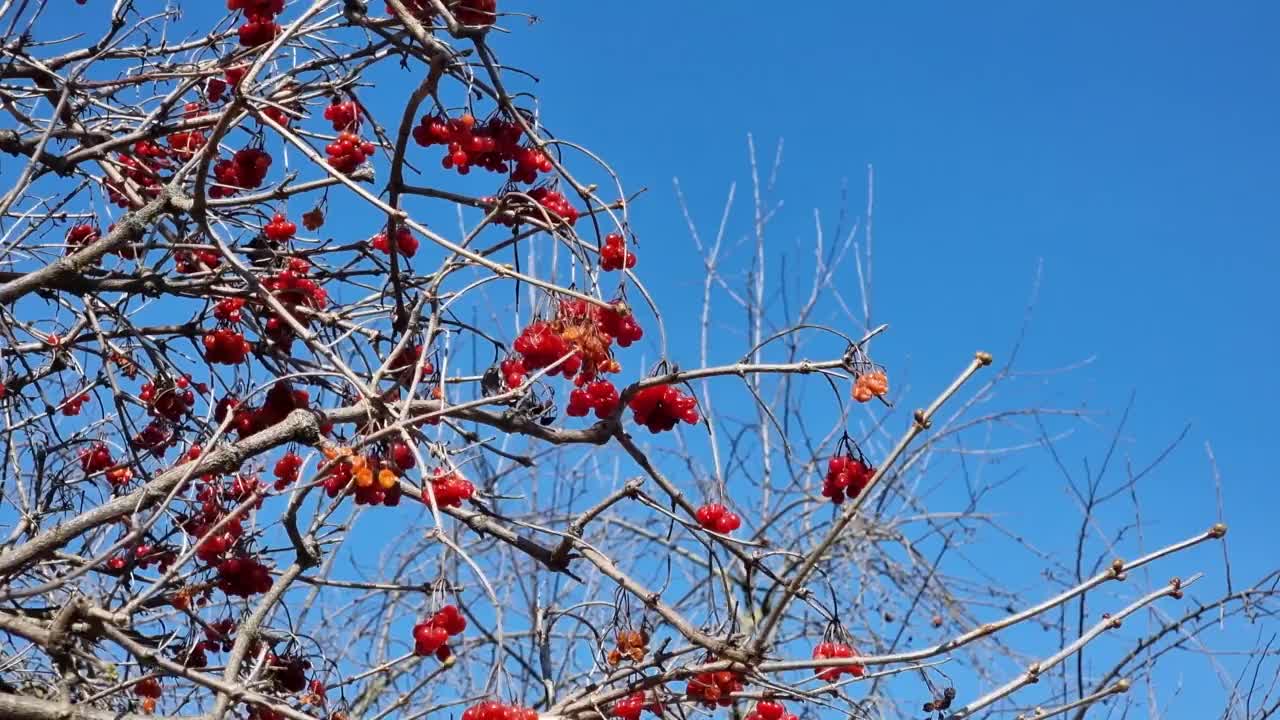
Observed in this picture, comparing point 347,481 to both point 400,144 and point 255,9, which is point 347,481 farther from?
point 255,9

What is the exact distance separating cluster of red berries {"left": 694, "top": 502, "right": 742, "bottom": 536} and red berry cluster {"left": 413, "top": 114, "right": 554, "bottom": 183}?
2.97 feet

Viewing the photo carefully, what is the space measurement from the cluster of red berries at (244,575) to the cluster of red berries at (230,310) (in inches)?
25.4

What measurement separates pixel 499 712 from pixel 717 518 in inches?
30.4

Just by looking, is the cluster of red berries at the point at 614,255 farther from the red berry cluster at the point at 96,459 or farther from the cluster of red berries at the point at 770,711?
the red berry cluster at the point at 96,459

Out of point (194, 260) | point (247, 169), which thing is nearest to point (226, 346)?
point (194, 260)

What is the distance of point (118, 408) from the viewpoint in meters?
3.56

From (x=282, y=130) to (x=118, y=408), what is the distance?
128cm

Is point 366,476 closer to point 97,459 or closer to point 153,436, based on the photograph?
point 153,436

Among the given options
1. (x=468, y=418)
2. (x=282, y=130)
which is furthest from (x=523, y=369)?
(x=282, y=130)

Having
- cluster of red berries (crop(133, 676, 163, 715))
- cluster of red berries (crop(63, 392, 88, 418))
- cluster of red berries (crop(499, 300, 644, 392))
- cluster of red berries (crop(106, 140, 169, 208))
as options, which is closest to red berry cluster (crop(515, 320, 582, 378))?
cluster of red berries (crop(499, 300, 644, 392))

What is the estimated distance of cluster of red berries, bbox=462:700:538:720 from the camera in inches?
100

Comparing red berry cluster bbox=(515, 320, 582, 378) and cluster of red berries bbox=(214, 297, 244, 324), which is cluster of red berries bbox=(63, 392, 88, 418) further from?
red berry cluster bbox=(515, 320, 582, 378)

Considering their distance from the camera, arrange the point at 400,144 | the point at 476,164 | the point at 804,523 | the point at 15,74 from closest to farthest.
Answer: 1. the point at 400,144
2. the point at 476,164
3. the point at 15,74
4. the point at 804,523

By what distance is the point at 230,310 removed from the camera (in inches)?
138
